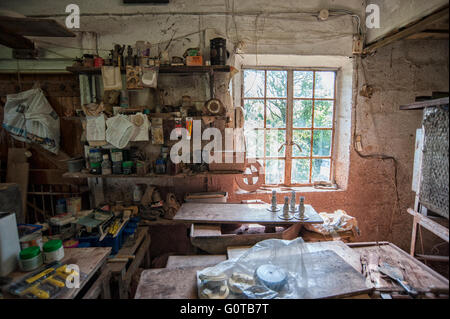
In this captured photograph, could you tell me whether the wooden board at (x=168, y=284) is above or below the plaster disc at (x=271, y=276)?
below

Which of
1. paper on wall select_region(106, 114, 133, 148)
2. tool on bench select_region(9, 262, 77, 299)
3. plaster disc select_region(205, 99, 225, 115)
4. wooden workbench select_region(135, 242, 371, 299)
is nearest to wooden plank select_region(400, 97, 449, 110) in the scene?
wooden workbench select_region(135, 242, 371, 299)

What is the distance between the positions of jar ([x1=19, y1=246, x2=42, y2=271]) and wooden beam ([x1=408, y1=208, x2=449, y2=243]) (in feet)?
6.72

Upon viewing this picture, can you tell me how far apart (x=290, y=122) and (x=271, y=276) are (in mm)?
2443

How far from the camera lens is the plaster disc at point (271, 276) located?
3.83ft

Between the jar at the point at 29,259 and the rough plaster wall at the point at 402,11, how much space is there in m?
2.33

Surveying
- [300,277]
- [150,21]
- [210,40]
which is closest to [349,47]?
[210,40]

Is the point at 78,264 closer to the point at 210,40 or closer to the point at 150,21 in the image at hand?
the point at 210,40

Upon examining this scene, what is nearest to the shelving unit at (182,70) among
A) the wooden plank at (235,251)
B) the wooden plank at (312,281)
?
the wooden plank at (235,251)

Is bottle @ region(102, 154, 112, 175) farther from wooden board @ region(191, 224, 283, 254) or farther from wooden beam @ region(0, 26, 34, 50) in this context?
wooden beam @ region(0, 26, 34, 50)

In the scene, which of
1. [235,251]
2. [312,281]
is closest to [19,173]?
[235,251]

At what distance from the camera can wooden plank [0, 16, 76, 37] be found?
188 centimetres

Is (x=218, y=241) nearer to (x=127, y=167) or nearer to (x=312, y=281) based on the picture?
(x=312, y=281)

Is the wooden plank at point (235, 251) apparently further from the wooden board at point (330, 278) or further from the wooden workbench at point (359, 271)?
the wooden board at point (330, 278)
